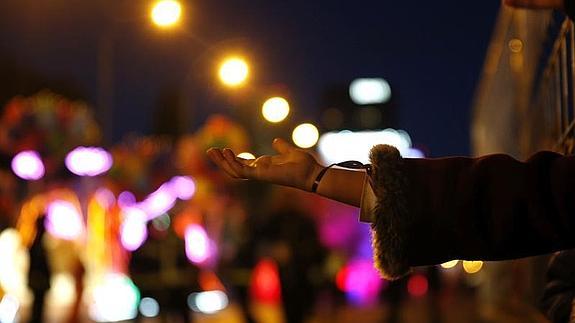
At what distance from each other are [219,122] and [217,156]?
19.8 m

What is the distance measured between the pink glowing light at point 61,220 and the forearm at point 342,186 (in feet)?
37.4

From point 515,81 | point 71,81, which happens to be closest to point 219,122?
point 515,81

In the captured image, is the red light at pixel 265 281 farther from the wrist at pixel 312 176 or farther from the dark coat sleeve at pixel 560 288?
the wrist at pixel 312 176

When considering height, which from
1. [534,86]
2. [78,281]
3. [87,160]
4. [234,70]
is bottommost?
[87,160]

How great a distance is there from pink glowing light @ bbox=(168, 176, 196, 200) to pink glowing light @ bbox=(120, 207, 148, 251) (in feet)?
2.18

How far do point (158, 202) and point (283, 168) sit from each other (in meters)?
12.7

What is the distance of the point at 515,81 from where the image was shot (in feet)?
34.8

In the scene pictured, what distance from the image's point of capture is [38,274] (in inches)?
514

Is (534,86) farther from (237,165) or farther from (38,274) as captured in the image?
(38,274)

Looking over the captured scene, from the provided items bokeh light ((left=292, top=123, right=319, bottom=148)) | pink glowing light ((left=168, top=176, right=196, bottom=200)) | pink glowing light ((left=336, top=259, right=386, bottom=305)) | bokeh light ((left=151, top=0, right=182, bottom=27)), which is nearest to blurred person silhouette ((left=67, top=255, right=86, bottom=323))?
pink glowing light ((left=168, top=176, right=196, bottom=200))

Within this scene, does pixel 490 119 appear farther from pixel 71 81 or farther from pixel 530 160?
pixel 71 81

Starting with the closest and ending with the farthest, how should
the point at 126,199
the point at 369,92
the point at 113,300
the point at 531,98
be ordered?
the point at 531,98
the point at 126,199
the point at 113,300
the point at 369,92

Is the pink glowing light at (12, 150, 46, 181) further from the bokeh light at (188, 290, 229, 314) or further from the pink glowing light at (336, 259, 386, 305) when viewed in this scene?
the pink glowing light at (336, 259, 386, 305)

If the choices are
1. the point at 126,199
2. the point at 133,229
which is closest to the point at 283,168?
the point at 133,229
